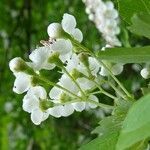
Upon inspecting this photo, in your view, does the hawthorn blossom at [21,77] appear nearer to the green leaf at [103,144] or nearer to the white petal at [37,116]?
the white petal at [37,116]

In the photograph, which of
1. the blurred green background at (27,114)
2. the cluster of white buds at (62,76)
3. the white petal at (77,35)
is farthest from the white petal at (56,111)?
the blurred green background at (27,114)

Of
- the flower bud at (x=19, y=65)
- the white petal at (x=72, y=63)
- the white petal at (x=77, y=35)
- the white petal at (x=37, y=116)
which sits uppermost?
A: the flower bud at (x=19, y=65)

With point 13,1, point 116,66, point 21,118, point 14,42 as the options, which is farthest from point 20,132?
point 116,66

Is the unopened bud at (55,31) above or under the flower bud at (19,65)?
above

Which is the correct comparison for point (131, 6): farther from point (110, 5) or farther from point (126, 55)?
point (110, 5)

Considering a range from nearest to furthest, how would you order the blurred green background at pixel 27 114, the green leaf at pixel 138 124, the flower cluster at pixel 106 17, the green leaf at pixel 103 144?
the green leaf at pixel 138 124, the green leaf at pixel 103 144, the flower cluster at pixel 106 17, the blurred green background at pixel 27 114

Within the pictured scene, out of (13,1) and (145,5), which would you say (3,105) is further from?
(145,5)

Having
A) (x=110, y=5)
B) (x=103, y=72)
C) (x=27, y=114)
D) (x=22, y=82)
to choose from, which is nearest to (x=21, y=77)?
(x=22, y=82)
